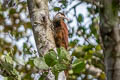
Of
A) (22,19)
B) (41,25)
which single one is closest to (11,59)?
(41,25)

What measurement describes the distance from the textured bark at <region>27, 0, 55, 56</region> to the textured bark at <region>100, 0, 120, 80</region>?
94 centimetres

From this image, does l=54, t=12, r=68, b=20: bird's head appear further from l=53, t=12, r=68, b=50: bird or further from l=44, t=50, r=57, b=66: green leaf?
l=44, t=50, r=57, b=66: green leaf

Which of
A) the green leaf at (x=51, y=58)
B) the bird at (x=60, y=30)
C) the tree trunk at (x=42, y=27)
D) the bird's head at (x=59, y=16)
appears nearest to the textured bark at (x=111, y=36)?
the green leaf at (x=51, y=58)

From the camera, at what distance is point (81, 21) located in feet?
12.1

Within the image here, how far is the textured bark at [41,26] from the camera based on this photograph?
7.47 ft

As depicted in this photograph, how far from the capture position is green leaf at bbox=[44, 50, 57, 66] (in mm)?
2055

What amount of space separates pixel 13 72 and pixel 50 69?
30 cm

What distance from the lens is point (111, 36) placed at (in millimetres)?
1333

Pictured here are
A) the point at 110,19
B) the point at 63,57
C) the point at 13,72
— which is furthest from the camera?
the point at 13,72

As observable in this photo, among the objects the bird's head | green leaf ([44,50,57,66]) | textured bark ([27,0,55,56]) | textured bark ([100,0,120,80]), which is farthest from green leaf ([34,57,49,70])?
the bird's head

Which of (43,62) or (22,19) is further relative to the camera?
(22,19)

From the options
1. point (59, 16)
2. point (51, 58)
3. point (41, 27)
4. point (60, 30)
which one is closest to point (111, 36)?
point (51, 58)

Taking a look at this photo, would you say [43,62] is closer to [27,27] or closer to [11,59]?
[11,59]

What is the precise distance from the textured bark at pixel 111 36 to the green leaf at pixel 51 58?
72 centimetres
